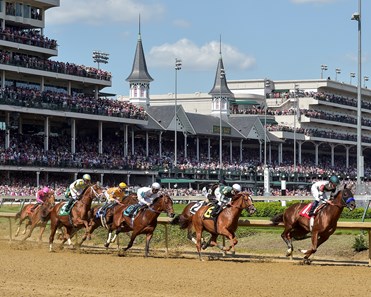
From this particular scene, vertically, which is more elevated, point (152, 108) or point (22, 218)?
point (152, 108)

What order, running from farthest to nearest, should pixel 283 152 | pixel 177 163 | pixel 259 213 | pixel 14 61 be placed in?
1. pixel 283 152
2. pixel 177 163
3. pixel 14 61
4. pixel 259 213

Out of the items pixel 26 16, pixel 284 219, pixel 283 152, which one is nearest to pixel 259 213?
pixel 284 219

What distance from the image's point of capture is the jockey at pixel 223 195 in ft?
67.9

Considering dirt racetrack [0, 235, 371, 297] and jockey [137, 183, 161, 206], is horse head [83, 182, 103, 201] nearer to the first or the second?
Answer: jockey [137, 183, 161, 206]

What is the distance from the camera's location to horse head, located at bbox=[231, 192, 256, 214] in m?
19.8

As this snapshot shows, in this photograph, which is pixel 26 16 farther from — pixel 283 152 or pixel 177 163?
pixel 283 152

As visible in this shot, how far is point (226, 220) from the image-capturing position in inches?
801

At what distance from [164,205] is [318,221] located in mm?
4034

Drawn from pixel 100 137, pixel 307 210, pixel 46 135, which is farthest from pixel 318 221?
pixel 100 137

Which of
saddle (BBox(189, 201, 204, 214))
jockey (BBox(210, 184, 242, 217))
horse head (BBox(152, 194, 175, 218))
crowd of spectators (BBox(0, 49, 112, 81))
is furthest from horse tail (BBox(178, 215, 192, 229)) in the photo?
crowd of spectators (BBox(0, 49, 112, 81))

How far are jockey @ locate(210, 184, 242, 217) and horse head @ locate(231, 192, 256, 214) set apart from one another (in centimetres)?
47

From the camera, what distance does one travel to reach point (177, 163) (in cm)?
6544

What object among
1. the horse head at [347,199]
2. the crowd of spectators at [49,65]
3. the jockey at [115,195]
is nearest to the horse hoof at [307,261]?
the horse head at [347,199]

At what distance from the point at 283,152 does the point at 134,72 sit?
17.4 m
